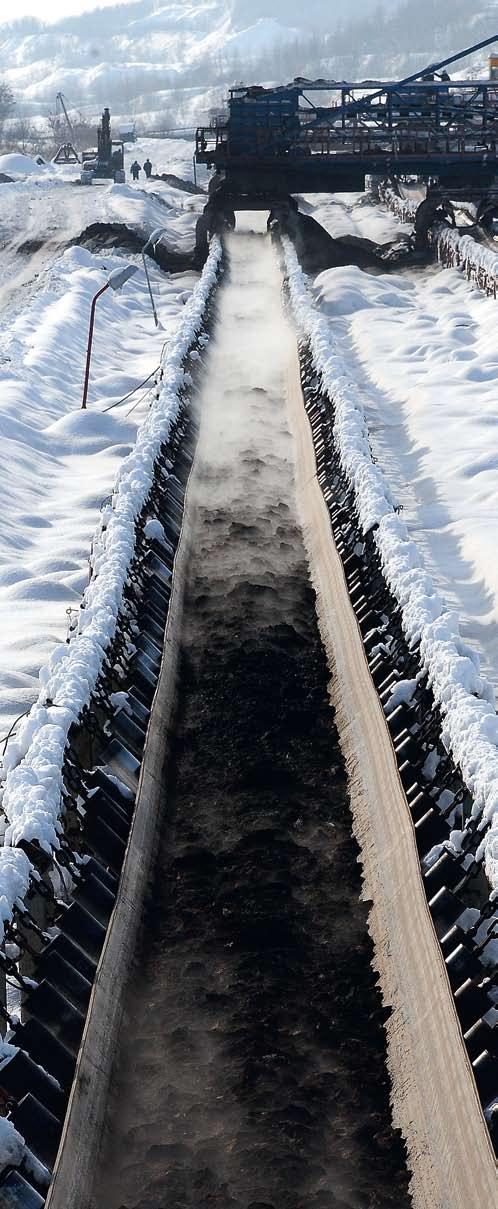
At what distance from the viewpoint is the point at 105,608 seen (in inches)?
378

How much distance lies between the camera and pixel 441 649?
339 inches

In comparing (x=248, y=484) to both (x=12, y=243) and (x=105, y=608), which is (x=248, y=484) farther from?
Answer: (x=12, y=243)

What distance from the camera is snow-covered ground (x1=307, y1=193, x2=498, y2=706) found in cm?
1241

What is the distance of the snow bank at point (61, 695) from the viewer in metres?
6.49

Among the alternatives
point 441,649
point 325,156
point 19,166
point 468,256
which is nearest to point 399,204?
point 325,156

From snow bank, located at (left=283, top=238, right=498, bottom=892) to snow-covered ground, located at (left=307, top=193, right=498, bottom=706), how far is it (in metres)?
1.02

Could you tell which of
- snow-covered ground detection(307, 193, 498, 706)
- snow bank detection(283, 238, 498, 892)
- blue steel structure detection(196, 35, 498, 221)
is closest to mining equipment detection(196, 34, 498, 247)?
blue steel structure detection(196, 35, 498, 221)

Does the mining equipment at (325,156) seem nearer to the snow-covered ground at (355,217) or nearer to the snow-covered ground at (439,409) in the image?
the snow-covered ground at (355,217)

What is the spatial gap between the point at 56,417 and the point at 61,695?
39.2ft

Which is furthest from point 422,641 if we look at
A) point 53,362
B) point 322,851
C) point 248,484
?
point 53,362

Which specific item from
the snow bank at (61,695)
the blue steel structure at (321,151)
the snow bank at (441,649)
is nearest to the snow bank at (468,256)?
the blue steel structure at (321,151)

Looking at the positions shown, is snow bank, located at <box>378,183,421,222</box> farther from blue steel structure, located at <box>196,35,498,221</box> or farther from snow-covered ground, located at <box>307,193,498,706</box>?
snow-covered ground, located at <box>307,193,498,706</box>

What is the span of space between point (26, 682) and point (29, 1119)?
16.0ft

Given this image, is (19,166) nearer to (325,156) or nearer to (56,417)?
(325,156)
